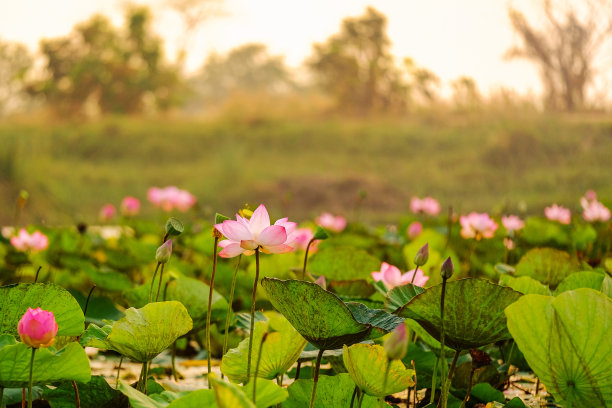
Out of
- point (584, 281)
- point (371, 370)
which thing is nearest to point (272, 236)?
point (371, 370)

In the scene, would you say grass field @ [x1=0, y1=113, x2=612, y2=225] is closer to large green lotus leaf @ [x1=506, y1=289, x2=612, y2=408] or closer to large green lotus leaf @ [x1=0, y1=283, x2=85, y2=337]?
large green lotus leaf @ [x1=0, y1=283, x2=85, y2=337]

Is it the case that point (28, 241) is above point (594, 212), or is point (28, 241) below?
below

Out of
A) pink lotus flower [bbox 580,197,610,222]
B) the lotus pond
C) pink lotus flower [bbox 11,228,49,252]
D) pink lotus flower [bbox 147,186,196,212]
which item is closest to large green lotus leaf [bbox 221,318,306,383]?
the lotus pond

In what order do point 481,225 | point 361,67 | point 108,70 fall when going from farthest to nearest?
point 361,67, point 108,70, point 481,225

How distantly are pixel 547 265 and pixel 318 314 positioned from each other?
0.64 metres

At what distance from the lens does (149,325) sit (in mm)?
674

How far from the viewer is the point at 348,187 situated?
Result: 9.72 metres

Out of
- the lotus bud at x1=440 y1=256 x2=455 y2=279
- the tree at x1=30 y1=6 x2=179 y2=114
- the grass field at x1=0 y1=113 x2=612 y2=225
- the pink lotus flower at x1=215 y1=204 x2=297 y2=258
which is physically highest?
the tree at x1=30 y1=6 x2=179 y2=114

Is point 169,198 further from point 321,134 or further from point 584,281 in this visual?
point 321,134

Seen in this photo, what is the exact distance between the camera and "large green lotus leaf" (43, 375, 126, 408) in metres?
0.69

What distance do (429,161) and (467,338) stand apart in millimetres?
11015

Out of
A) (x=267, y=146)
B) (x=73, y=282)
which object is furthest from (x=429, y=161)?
(x=73, y=282)

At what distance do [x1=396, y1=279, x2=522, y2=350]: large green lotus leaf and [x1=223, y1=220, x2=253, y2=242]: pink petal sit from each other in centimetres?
16

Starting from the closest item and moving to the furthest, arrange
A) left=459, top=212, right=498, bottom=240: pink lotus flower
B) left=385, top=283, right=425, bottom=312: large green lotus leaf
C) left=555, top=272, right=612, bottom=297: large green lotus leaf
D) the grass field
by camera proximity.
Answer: left=385, top=283, right=425, bottom=312: large green lotus leaf < left=555, top=272, right=612, bottom=297: large green lotus leaf < left=459, top=212, right=498, bottom=240: pink lotus flower < the grass field
